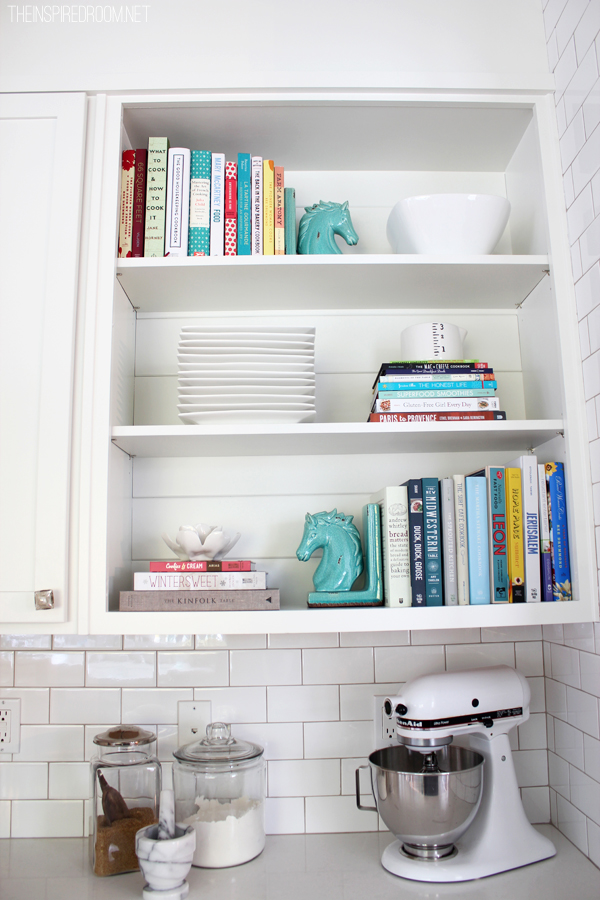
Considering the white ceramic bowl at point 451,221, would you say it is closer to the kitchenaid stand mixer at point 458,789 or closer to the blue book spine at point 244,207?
the blue book spine at point 244,207

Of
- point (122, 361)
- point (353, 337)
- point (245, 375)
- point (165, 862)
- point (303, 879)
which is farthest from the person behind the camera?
point (353, 337)

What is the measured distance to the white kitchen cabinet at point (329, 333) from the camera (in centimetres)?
124

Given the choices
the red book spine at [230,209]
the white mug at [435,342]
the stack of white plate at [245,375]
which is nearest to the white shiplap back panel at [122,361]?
the stack of white plate at [245,375]

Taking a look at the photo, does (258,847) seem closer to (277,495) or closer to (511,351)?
(277,495)

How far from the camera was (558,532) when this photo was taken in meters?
1.25

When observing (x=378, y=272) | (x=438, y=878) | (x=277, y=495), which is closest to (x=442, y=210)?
(x=378, y=272)

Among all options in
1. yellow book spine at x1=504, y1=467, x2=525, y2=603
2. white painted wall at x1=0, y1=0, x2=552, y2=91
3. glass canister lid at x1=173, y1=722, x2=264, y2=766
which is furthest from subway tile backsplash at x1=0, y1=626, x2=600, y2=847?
white painted wall at x1=0, y1=0, x2=552, y2=91

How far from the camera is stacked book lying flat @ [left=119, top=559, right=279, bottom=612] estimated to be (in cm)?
119

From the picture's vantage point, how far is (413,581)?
4.06ft

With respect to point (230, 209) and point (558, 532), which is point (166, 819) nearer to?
point (558, 532)

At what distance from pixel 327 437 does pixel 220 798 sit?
73 centimetres

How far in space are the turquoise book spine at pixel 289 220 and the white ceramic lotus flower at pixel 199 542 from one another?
0.62 metres

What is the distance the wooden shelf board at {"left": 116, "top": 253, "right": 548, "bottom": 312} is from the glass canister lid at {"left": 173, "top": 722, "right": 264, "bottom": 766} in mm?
923

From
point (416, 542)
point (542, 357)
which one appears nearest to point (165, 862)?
point (416, 542)
